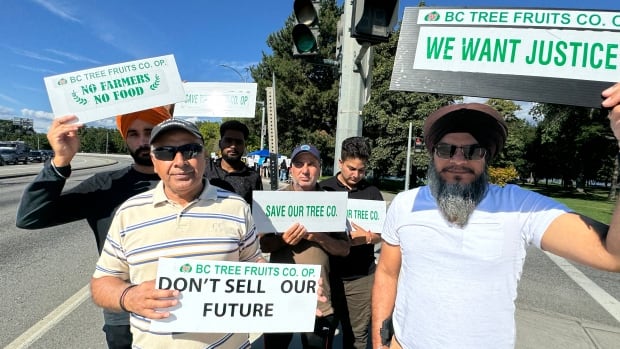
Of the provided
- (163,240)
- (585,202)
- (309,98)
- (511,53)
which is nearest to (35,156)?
(309,98)

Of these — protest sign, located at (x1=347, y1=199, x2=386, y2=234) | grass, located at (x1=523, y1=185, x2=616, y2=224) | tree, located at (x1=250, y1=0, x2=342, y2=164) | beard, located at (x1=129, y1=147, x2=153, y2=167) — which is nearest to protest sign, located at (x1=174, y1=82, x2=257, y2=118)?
protest sign, located at (x1=347, y1=199, x2=386, y2=234)

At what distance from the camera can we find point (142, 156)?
226cm

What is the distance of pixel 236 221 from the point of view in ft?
5.97

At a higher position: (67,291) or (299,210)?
(299,210)

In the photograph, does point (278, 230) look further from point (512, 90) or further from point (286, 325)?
point (512, 90)

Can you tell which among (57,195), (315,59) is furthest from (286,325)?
(315,59)

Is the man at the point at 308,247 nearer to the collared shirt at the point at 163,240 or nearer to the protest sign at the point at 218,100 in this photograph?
the collared shirt at the point at 163,240

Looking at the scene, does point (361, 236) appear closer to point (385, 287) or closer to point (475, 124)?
point (385, 287)

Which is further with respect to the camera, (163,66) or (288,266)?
(163,66)

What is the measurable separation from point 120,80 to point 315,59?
7.69 feet

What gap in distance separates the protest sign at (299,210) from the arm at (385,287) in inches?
30.7

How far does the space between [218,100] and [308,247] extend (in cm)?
273

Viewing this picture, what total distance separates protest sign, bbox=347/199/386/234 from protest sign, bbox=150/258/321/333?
1459mm

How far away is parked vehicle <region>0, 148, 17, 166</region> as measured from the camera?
1430 inches
